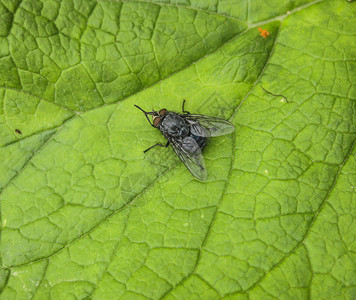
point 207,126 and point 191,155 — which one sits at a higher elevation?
point 207,126

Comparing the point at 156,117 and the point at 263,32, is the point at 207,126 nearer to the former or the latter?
the point at 156,117

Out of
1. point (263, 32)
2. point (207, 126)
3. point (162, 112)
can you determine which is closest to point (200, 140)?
point (207, 126)

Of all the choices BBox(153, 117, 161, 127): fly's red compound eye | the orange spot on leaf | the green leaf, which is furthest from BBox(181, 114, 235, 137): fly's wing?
the orange spot on leaf

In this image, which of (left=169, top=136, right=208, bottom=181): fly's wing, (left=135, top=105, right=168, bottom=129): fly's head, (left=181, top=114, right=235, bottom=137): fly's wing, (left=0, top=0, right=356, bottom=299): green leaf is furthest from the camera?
(left=135, top=105, right=168, bottom=129): fly's head

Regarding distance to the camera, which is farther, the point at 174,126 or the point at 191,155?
the point at 174,126

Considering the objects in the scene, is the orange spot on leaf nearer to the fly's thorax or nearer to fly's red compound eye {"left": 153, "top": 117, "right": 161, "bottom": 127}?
the fly's thorax

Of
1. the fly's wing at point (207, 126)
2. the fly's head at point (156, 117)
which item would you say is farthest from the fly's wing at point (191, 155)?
the fly's head at point (156, 117)

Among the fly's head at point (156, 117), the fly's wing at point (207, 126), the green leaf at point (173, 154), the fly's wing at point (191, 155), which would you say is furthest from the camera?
the fly's head at point (156, 117)

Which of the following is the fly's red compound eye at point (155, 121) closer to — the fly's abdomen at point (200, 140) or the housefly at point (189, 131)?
the housefly at point (189, 131)
